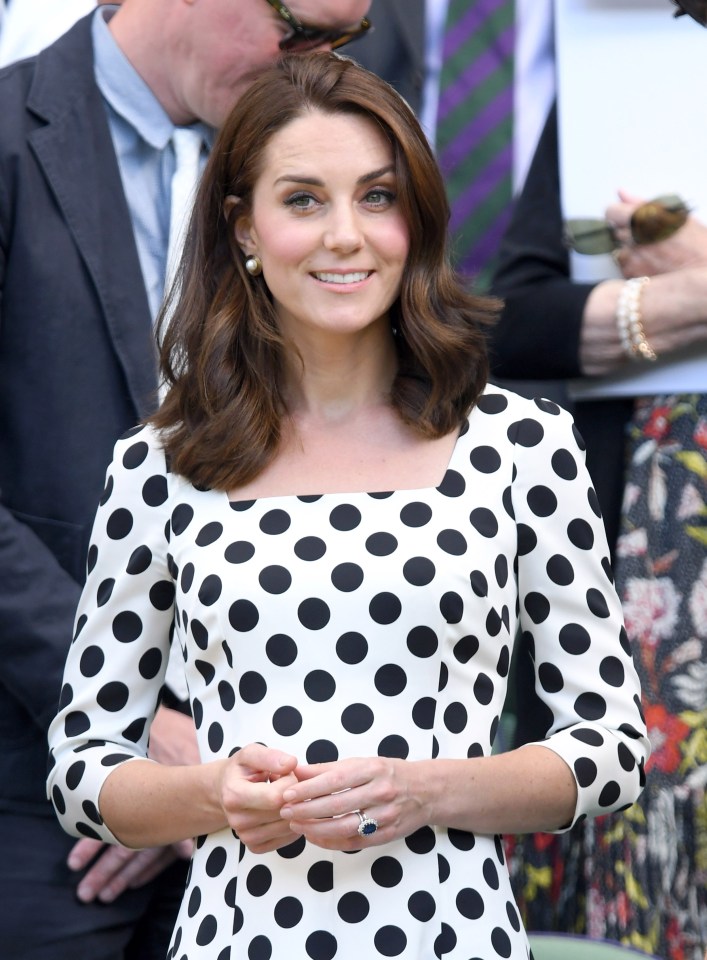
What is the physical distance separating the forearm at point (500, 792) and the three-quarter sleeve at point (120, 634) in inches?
18.9

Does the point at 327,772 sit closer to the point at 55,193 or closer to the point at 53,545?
the point at 53,545

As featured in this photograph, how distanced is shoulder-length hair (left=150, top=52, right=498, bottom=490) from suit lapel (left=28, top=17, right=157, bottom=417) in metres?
0.28

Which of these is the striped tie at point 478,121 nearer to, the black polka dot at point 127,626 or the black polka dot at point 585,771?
the black polka dot at point 127,626

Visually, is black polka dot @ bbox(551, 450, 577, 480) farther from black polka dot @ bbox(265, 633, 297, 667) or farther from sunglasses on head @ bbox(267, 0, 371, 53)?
sunglasses on head @ bbox(267, 0, 371, 53)

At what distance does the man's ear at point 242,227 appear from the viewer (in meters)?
2.39

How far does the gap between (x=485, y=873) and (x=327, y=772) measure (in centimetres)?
33

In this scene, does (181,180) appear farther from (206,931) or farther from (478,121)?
(206,931)

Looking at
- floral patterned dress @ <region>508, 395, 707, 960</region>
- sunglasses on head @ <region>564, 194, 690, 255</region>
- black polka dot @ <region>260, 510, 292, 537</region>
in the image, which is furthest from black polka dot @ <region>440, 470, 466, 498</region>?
sunglasses on head @ <region>564, 194, 690, 255</region>

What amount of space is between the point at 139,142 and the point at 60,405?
57cm

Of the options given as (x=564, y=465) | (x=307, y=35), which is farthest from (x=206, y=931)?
(x=307, y=35)

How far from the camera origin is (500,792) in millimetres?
2061

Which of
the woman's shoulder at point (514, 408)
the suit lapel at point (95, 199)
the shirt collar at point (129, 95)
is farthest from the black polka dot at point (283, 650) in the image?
the shirt collar at point (129, 95)

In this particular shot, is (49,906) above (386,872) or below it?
below

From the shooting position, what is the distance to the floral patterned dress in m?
2.78
